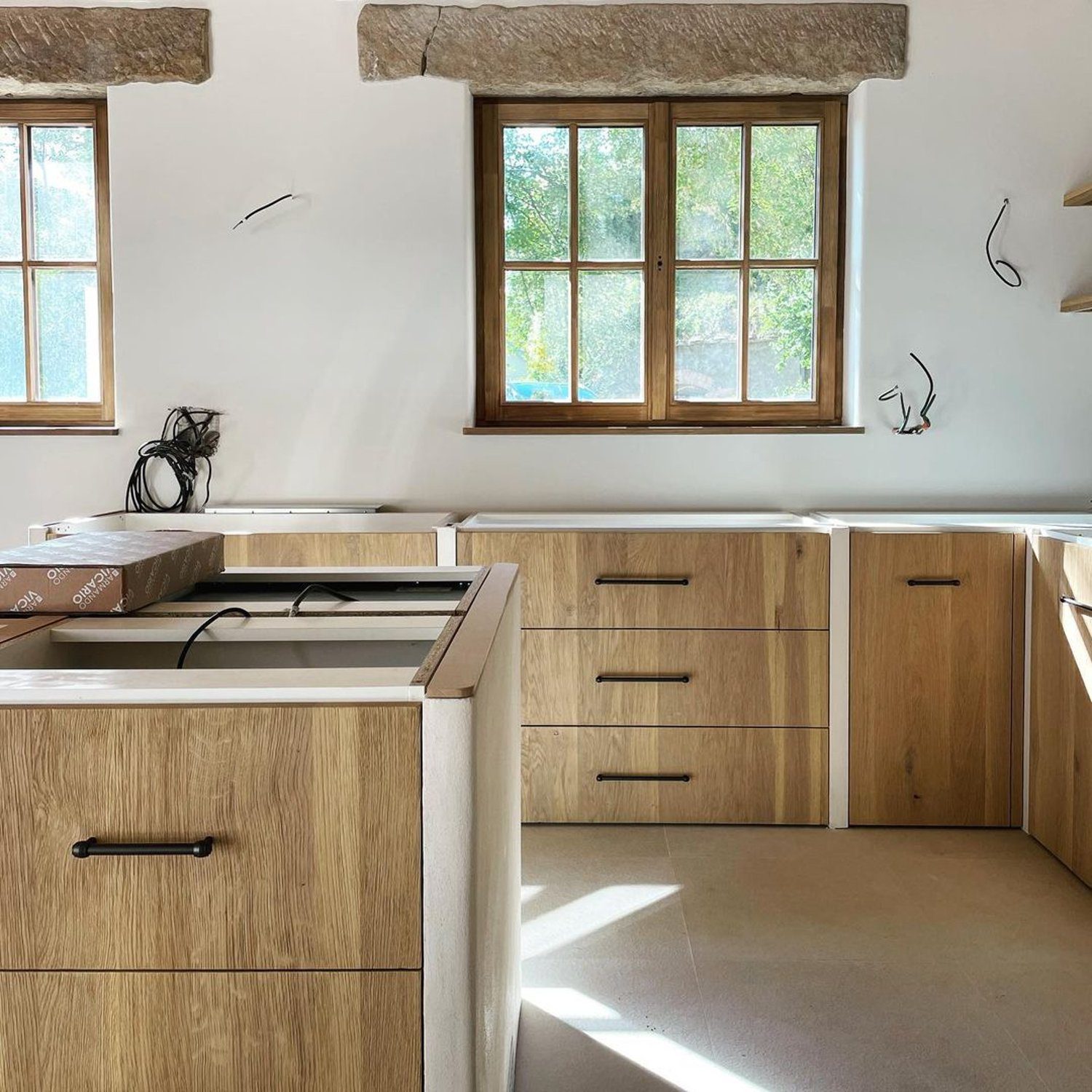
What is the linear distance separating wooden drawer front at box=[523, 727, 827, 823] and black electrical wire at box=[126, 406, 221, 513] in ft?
4.66

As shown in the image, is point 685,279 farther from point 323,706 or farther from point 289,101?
point 323,706

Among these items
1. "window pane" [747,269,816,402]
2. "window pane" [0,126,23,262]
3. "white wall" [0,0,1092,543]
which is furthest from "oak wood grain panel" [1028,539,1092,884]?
"window pane" [0,126,23,262]

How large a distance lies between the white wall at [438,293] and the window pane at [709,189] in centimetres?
39

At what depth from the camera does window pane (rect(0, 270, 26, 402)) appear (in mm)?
3791

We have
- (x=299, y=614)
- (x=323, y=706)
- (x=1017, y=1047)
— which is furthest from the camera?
(x=1017, y=1047)

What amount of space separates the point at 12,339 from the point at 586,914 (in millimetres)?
2741

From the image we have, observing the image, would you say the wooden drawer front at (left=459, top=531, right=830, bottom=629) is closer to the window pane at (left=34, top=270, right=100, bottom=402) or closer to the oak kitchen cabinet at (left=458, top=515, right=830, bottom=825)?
the oak kitchen cabinet at (left=458, top=515, right=830, bottom=825)

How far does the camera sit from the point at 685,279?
12.2 ft

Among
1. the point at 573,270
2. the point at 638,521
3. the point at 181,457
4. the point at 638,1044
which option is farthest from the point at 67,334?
the point at 638,1044

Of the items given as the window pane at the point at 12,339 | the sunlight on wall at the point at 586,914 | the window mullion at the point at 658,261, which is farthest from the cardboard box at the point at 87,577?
the window pane at the point at 12,339

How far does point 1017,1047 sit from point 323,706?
1570mm

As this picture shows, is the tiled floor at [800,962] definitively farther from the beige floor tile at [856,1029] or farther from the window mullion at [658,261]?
the window mullion at [658,261]

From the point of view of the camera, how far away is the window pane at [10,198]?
3.77 m

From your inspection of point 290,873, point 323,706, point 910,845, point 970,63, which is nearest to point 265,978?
point 290,873
